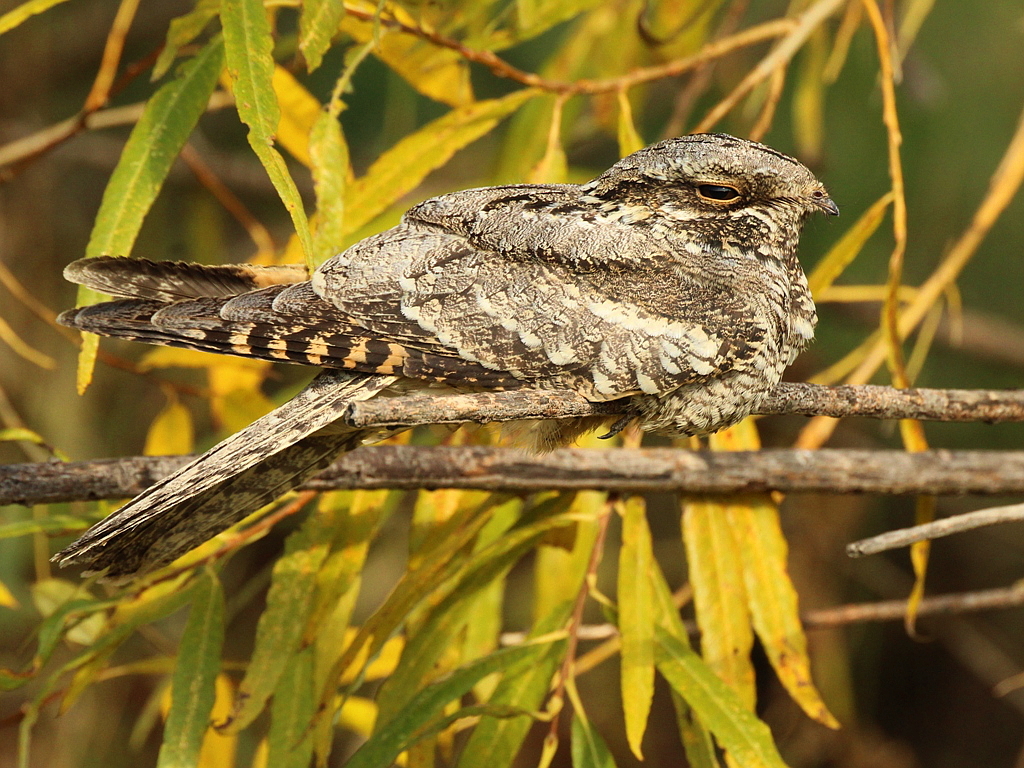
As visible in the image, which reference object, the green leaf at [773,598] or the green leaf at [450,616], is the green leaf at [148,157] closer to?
the green leaf at [450,616]

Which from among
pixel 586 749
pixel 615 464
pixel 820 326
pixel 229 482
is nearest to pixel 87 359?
pixel 229 482

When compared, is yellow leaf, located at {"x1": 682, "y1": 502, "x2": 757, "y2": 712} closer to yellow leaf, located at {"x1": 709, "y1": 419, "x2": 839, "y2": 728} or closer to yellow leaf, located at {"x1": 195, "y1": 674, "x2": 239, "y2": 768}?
yellow leaf, located at {"x1": 709, "y1": 419, "x2": 839, "y2": 728}

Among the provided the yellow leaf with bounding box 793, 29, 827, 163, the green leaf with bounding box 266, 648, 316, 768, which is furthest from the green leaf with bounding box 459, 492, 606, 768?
the yellow leaf with bounding box 793, 29, 827, 163

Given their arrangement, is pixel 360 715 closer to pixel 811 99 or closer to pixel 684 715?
pixel 684 715

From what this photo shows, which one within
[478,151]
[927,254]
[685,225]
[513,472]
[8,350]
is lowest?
[513,472]

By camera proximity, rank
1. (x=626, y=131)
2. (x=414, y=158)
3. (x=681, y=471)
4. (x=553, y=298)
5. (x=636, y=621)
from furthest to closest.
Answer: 1. (x=626, y=131)
2. (x=414, y=158)
3. (x=681, y=471)
4. (x=636, y=621)
5. (x=553, y=298)

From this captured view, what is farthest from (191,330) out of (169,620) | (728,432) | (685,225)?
(169,620)

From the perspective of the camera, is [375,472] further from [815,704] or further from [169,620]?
[169,620]
